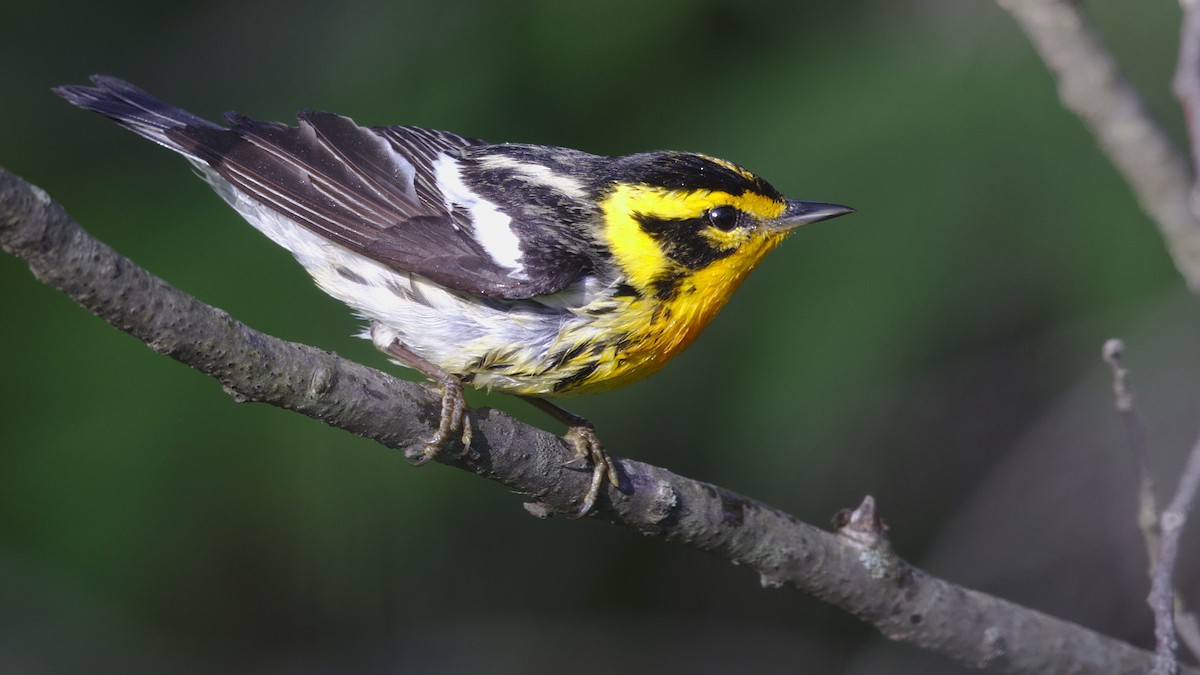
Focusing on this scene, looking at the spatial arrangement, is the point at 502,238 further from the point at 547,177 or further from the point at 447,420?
the point at 447,420

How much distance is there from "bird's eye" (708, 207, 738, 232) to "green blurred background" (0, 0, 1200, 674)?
761 mm

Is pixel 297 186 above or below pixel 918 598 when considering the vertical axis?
above

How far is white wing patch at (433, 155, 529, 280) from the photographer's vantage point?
2928 millimetres

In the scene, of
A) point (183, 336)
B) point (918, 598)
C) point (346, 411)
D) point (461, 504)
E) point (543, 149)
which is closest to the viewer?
point (183, 336)

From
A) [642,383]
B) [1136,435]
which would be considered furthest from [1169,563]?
[642,383]

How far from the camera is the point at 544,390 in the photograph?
297cm

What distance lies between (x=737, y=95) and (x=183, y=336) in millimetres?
2621

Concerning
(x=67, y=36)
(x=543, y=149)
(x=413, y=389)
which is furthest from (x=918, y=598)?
(x=67, y=36)

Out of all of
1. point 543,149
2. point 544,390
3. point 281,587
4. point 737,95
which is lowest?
point 281,587

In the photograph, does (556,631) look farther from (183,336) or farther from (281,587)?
→ (183,336)

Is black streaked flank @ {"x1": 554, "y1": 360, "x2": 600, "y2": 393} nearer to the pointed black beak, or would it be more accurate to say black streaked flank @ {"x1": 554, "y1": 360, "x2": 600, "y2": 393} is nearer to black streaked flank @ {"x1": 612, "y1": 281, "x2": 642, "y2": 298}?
black streaked flank @ {"x1": 612, "y1": 281, "x2": 642, "y2": 298}

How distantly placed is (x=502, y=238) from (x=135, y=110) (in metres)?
1.00

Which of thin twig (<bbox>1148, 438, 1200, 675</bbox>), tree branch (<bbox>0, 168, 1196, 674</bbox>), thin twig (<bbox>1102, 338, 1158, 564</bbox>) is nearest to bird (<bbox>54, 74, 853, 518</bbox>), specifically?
tree branch (<bbox>0, 168, 1196, 674</bbox>)

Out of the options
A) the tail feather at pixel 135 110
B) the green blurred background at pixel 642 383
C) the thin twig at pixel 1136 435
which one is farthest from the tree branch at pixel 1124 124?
the tail feather at pixel 135 110
